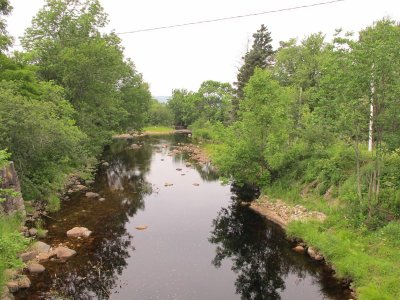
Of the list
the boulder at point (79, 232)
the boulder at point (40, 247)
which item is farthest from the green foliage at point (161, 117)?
the boulder at point (40, 247)

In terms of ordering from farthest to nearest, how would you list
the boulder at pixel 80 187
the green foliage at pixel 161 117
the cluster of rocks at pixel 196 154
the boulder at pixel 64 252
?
the green foliage at pixel 161 117, the cluster of rocks at pixel 196 154, the boulder at pixel 80 187, the boulder at pixel 64 252

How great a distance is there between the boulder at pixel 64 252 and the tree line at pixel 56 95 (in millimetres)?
5788

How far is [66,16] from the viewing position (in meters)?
32.5

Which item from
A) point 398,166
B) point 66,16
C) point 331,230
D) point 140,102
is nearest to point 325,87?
point 398,166

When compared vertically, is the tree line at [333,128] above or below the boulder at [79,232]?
above

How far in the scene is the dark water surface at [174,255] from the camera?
13141mm

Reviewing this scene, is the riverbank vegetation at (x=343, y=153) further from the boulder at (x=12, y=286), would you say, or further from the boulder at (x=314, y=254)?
the boulder at (x=12, y=286)

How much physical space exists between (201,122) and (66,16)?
4474cm

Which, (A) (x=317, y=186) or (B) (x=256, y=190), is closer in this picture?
(A) (x=317, y=186)

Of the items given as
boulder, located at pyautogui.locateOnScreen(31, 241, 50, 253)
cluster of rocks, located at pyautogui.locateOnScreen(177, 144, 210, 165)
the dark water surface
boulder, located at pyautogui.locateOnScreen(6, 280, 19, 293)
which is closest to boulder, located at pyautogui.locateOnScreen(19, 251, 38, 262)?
boulder, located at pyautogui.locateOnScreen(31, 241, 50, 253)

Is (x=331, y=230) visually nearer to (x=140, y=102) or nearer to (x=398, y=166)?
(x=398, y=166)

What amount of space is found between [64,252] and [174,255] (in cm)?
492

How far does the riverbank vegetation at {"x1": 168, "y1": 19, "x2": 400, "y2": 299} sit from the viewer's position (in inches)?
553

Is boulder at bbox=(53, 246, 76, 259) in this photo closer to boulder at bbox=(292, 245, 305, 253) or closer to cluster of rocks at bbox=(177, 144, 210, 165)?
boulder at bbox=(292, 245, 305, 253)
